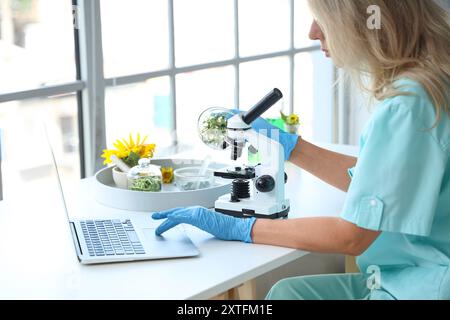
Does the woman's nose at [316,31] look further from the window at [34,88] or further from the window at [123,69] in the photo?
the window at [34,88]

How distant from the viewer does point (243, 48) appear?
3412 mm

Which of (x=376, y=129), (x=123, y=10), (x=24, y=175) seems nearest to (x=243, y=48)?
(x=123, y=10)

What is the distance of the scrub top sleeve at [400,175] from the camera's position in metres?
1.57

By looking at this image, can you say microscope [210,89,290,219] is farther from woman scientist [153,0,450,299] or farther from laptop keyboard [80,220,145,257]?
laptop keyboard [80,220,145,257]

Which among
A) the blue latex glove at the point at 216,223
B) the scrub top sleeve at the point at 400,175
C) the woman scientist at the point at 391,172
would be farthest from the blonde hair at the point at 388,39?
the blue latex glove at the point at 216,223

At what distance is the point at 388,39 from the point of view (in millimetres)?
1686

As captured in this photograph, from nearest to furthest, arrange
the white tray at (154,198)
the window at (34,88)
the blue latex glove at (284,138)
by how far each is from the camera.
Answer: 1. the white tray at (154,198)
2. the blue latex glove at (284,138)
3. the window at (34,88)

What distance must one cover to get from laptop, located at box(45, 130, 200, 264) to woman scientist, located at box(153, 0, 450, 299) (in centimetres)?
5

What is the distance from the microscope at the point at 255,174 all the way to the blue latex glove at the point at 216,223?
0.39 feet

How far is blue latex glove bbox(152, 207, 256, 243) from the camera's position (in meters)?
1.76

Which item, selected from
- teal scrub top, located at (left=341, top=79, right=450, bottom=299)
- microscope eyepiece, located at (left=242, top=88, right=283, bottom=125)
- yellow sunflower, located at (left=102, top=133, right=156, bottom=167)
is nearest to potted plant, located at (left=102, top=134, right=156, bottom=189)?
yellow sunflower, located at (left=102, top=133, right=156, bottom=167)

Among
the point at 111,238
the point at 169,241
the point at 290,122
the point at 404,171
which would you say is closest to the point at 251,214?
the point at 169,241

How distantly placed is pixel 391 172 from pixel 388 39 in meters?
0.32

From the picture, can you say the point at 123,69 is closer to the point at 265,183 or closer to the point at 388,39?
the point at 265,183
